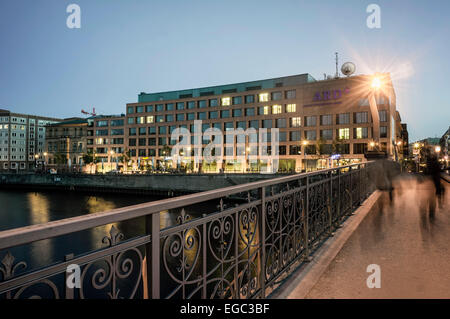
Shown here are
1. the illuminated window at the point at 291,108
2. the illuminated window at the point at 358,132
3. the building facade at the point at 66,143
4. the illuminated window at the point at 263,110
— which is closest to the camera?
the illuminated window at the point at 358,132

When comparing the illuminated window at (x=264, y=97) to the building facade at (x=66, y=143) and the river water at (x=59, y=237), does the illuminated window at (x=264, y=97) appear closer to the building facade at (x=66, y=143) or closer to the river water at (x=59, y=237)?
the river water at (x=59, y=237)

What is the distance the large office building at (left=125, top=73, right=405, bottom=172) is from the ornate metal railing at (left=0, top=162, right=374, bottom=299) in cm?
4490

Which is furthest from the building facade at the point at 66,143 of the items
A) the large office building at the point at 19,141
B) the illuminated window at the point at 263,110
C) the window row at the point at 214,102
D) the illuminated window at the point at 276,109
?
the illuminated window at the point at 276,109

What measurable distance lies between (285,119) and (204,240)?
57.9m

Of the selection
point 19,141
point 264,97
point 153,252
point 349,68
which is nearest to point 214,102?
point 264,97

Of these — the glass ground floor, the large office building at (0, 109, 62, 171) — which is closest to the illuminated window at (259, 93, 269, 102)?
the glass ground floor

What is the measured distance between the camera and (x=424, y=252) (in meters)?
4.02

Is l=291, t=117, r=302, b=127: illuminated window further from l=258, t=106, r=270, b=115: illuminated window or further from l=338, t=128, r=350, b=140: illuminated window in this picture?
l=338, t=128, r=350, b=140: illuminated window

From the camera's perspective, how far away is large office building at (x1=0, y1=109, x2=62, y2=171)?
94.8 m

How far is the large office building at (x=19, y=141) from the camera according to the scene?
3733 inches

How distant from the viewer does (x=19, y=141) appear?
316 ft

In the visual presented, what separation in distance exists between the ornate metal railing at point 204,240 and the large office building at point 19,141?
355 ft
